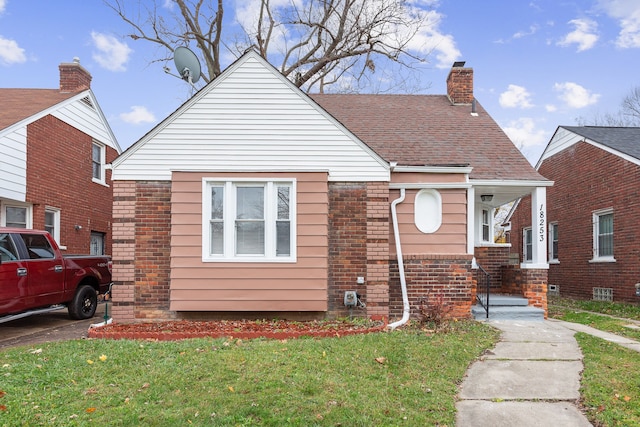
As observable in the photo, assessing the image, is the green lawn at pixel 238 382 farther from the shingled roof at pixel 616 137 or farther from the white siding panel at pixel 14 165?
the shingled roof at pixel 616 137

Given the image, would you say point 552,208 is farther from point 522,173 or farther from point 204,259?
point 204,259

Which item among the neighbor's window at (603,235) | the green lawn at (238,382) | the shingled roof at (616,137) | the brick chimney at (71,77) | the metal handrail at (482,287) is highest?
the brick chimney at (71,77)

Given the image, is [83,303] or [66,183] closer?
[83,303]

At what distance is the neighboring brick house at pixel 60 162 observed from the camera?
1183 centimetres

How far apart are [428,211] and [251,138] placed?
3.82m

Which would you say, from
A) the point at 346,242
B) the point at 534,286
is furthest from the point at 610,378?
the point at 346,242

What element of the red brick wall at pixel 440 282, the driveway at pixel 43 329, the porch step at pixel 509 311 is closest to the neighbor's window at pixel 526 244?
the porch step at pixel 509 311

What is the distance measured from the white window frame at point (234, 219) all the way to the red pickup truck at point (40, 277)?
10.8 feet

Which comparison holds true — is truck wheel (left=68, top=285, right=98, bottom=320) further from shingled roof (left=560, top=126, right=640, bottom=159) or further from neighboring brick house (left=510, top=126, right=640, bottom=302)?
shingled roof (left=560, top=126, right=640, bottom=159)

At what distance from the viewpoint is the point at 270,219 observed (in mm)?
8125

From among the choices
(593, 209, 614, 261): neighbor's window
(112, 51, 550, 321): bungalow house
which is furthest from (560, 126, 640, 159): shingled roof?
(112, 51, 550, 321): bungalow house

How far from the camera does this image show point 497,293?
34.9 feet

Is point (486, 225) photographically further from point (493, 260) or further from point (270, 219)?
point (270, 219)

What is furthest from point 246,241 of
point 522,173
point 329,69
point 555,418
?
point 329,69
